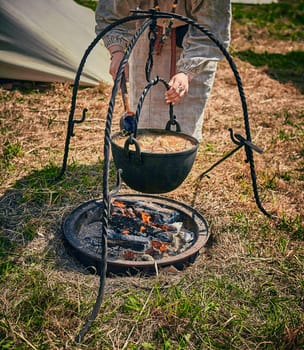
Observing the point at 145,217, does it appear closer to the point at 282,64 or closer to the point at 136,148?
the point at 136,148

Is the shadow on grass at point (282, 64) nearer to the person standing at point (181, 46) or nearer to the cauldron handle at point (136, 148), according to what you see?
the person standing at point (181, 46)

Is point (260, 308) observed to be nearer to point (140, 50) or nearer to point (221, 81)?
point (140, 50)

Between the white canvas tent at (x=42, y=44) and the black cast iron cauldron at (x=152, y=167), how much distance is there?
3.34 metres

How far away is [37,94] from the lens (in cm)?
573

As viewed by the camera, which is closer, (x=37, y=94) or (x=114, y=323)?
(x=114, y=323)

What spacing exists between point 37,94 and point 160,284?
366 cm

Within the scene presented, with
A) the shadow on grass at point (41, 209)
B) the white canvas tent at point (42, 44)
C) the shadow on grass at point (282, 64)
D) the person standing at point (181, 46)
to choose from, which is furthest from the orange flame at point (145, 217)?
the shadow on grass at point (282, 64)

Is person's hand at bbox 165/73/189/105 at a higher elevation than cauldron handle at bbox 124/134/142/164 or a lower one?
higher

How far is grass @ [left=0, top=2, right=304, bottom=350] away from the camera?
2346mm

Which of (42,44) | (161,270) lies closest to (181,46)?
(161,270)

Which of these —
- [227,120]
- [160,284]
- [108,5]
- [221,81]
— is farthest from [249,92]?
[160,284]

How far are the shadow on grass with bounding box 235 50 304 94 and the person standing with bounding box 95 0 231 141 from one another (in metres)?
3.24

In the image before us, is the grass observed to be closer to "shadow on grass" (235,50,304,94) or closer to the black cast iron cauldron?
the black cast iron cauldron

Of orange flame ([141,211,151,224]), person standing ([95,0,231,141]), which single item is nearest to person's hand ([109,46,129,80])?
person standing ([95,0,231,141])
